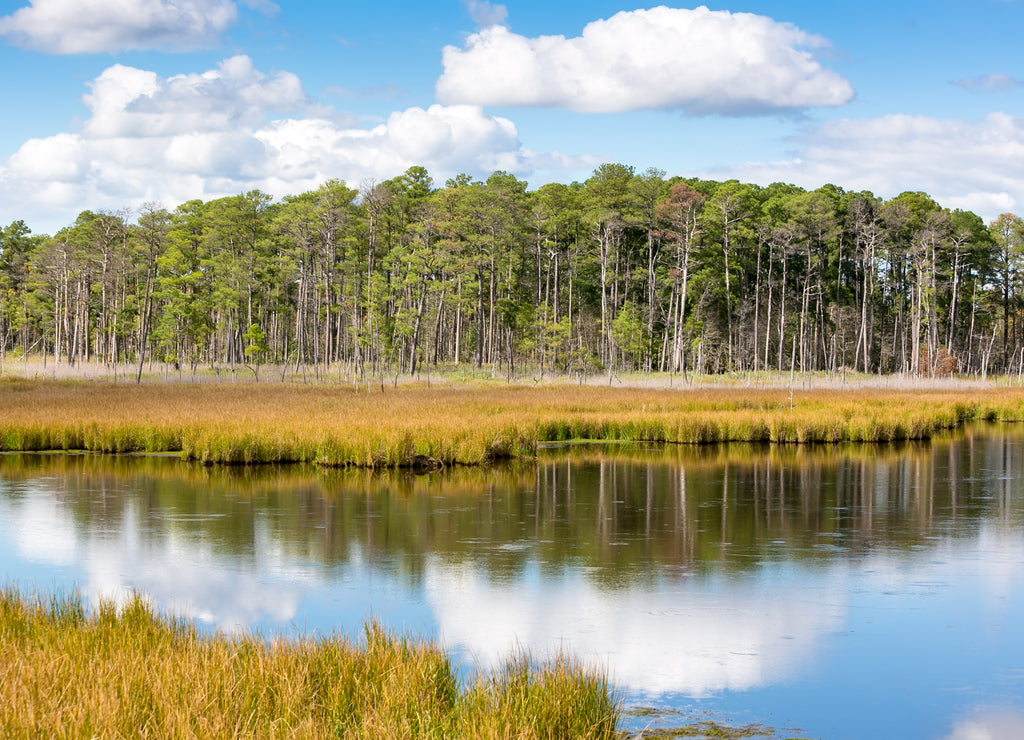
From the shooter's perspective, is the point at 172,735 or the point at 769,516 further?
the point at 769,516

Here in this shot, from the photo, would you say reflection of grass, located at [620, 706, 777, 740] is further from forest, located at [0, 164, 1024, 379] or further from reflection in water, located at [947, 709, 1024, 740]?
forest, located at [0, 164, 1024, 379]

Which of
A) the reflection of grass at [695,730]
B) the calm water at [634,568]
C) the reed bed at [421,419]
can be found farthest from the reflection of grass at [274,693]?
the reed bed at [421,419]

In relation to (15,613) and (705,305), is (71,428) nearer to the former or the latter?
(15,613)

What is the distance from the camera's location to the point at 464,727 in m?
5.84

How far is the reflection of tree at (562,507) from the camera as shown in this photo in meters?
13.5

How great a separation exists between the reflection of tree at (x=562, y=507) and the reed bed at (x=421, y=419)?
102 centimetres

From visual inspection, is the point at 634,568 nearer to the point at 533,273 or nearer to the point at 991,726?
the point at 991,726

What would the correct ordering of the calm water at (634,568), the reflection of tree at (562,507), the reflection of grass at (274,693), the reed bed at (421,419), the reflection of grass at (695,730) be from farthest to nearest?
1. the reed bed at (421,419)
2. the reflection of tree at (562,507)
3. the calm water at (634,568)
4. the reflection of grass at (695,730)
5. the reflection of grass at (274,693)

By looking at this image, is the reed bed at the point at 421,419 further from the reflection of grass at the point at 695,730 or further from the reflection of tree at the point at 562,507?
the reflection of grass at the point at 695,730

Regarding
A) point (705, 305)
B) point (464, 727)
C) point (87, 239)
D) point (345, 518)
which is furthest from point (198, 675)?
point (87, 239)

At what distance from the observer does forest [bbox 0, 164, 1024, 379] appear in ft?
190

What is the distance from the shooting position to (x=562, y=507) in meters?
17.3

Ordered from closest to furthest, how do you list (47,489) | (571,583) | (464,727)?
(464,727)
(571,583)
(47,489)

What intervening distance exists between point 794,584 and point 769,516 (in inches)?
199
